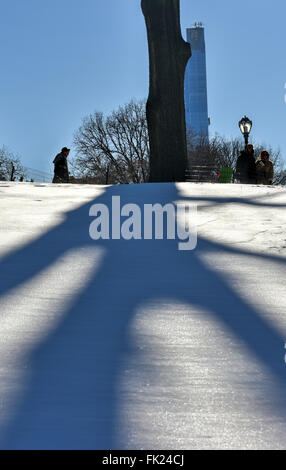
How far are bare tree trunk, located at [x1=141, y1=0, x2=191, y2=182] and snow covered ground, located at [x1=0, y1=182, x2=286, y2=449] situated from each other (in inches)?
261

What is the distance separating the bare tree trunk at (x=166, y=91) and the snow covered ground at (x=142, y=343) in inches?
261

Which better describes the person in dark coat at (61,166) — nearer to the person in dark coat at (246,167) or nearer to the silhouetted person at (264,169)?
the person in dark coat at (246,167)

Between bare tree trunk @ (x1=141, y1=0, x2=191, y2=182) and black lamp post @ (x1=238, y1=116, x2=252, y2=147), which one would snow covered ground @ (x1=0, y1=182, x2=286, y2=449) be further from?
black lamp post @ (x1=238, y1=116, x2=252, y2=147)

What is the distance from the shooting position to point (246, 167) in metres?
11.1

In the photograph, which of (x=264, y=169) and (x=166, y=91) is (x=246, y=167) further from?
(x=166, y=91)

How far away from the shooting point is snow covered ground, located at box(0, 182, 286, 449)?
1.01 metres

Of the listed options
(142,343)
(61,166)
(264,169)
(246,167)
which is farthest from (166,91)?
(142,343)

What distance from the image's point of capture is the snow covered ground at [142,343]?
1.01 m

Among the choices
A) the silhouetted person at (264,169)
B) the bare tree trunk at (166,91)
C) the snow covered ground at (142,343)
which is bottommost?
the snow covered ground at (142,343)

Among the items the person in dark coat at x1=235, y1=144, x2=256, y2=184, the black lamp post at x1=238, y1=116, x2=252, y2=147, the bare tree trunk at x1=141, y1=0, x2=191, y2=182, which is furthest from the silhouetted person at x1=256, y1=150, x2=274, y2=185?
the black lamp post at x1=238, y1=116, x2=252, y2=147

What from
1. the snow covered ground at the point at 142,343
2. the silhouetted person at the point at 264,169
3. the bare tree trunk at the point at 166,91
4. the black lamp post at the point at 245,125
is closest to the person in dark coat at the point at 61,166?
the bare tree trunk at the point at 166,91

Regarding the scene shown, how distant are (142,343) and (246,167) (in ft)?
33.3
